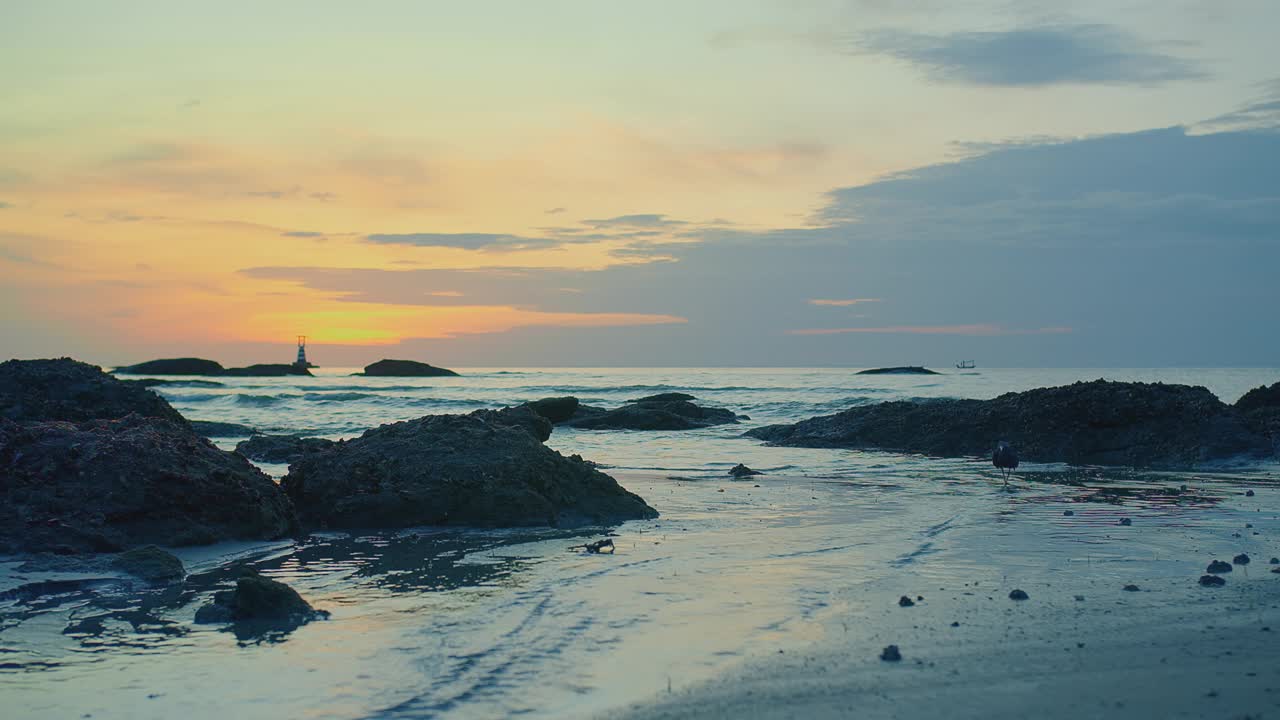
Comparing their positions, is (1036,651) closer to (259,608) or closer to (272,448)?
(259,608)

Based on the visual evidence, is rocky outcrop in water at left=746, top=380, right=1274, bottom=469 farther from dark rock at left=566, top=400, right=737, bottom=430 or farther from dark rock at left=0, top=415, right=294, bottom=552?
dark rock at left=0, top=415, right=294, bottom=552

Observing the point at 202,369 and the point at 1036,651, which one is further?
the point at 202,369

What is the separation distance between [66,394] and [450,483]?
4.36m

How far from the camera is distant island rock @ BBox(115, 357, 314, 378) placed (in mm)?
90688

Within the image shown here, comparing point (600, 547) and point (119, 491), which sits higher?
point (119, 491)

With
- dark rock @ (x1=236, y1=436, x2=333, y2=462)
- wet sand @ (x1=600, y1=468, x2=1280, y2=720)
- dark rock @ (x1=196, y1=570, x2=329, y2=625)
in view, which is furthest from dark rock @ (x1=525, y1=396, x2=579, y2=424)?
dark rock @ (x1=196, y1=570, x2=329, y2=625)

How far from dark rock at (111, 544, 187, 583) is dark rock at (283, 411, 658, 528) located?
2.38 meters

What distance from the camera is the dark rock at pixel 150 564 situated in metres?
6.68

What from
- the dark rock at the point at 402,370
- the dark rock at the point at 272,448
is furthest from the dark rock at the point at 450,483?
the dark rock at the point at 402,370

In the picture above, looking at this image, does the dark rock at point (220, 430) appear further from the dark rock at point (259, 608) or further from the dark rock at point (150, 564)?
the dark rock at point (259, 608)

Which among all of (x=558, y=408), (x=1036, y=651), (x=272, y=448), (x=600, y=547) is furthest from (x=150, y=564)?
(x=558, y=408)

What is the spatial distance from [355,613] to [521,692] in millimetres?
1881

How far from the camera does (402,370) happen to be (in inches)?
3317

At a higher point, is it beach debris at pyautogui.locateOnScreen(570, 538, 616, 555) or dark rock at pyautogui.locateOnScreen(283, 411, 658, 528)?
dark rock at pyautogui.locateOnScreen(283, 411, 658, 528)
